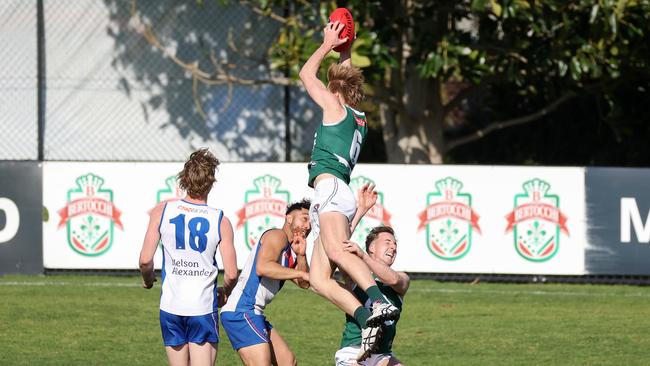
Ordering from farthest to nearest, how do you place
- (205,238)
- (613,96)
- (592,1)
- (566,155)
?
(566,155) < (613,96) < (592,1) < (205,238)

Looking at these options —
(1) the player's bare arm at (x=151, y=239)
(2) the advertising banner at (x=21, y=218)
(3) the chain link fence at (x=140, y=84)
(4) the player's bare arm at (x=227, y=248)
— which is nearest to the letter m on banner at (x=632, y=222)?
(3) the chain link fence at (x=140, y=84)

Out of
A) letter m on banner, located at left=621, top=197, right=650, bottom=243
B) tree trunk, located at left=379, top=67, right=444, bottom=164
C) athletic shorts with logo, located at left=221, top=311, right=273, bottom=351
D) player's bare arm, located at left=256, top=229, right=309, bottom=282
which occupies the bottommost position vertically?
athletic shorts with logo, located at left=221, top=311, right=273, bottom=351

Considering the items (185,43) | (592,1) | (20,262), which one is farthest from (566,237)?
(185,43)

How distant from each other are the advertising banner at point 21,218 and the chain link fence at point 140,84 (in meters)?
5.09

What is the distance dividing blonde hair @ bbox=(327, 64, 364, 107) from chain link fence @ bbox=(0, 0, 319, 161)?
44.6 ft

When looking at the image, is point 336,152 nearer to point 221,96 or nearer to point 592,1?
→ point 592,1

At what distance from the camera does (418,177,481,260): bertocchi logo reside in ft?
56.1

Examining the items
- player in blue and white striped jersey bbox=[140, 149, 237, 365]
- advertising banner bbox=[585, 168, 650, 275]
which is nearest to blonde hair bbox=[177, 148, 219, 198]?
player in blue and white striped jersey bbox=[140, 149, 237, 365]

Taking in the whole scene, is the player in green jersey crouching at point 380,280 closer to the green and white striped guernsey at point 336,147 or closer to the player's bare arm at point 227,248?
the green and white striped guernsey at point 336,147

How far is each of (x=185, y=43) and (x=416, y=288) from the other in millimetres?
8452

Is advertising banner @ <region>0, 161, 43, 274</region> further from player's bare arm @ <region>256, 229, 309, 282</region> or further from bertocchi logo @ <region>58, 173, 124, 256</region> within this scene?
player's bare arm @ <region>256, 229, 309, 282</region>

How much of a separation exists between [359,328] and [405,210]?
8.99m

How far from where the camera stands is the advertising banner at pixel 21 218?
17.2 m

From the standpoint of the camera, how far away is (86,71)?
23.0 meters
